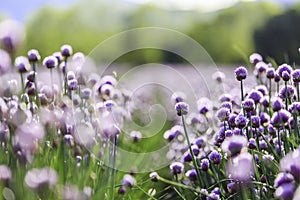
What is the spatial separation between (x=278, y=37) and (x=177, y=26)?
8041 millimetres

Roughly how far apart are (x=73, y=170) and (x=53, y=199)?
1.57 ft

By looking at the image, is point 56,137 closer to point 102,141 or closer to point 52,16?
point 102,141

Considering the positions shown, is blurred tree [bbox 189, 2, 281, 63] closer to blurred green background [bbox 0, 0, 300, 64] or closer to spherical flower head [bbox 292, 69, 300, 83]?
blurred green background [bbox 0, 0, 300, 64]

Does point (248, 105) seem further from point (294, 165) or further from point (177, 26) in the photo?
point (177, 26)

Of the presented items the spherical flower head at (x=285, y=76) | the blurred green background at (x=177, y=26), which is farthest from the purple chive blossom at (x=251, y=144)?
the blurred green background at (x=177, y=26)

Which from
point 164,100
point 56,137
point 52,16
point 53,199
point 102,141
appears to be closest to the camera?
point 53,199

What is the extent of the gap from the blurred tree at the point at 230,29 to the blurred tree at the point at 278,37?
67 cm

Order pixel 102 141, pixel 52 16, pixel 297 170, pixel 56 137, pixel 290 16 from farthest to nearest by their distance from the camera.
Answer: pixel 52 16 → pixel 290 16 → pixel 102 141 → pixel 56 137 → pixel 297 170

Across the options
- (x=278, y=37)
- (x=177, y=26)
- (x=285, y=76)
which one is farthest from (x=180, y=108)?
(x=177, y=26)

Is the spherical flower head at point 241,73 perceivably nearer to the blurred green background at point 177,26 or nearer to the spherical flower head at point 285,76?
the spherical flower head at point 285,76

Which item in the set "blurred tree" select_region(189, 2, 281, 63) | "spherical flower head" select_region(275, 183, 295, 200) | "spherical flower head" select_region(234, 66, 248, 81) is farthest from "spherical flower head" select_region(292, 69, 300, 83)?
"blurred tree" select_region(189, 2, 281, 63)

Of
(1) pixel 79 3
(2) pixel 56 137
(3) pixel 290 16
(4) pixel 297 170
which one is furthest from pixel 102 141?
(1) pixel 79 3

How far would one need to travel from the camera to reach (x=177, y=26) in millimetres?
31594

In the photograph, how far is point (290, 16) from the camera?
25.8m
